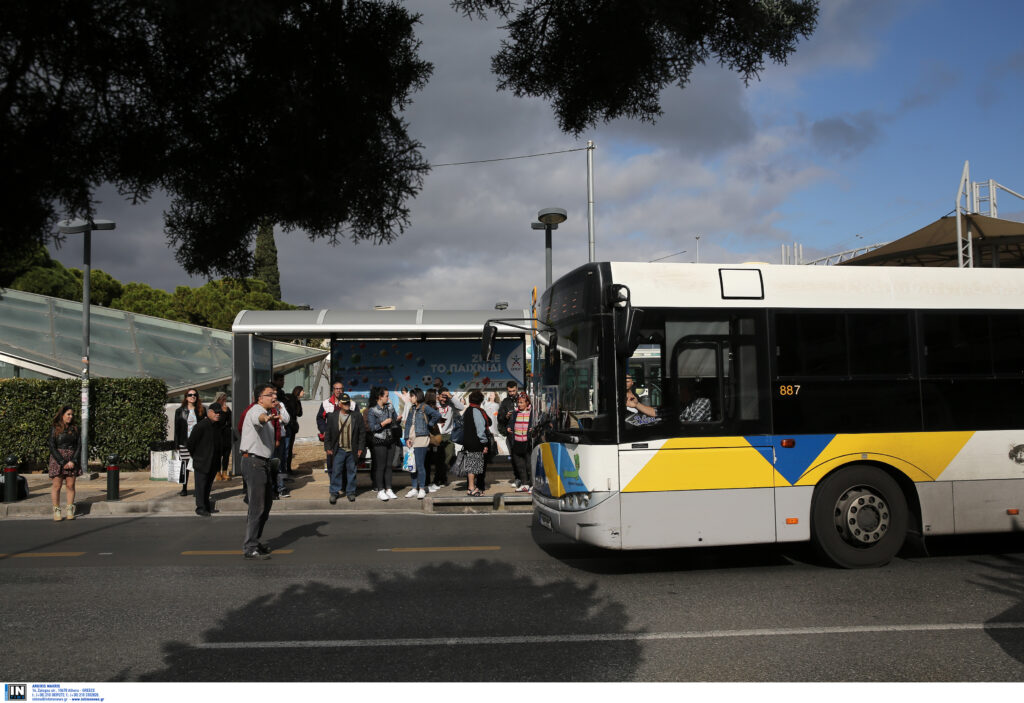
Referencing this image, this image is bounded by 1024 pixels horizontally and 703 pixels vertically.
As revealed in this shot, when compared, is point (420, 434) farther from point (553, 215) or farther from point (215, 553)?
point (553, 215)

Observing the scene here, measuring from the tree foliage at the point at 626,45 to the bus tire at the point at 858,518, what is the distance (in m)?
5.29

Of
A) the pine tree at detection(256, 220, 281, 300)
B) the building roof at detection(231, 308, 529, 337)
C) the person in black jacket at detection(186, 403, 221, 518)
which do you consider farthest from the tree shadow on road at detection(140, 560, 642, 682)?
the building roof at detection(231, 308, 529, 337)

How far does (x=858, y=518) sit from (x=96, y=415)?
16298 mm

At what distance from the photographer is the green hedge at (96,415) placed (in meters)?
16.7

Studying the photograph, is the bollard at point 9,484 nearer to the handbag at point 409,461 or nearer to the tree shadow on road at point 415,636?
the handbag at point 409,461

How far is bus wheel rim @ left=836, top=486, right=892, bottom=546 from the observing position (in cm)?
699

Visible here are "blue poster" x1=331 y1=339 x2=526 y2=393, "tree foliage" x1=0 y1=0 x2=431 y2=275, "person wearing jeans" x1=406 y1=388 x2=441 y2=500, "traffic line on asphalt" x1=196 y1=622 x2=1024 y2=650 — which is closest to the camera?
"tree foliage" x1=0 y1=0 x2=431 y2=275

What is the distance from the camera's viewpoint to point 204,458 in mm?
11188

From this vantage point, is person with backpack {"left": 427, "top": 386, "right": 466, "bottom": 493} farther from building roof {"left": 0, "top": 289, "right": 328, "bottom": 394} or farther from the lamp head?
building roof {"left": 0, "top": 289, "right": 328, "bottom": 394}

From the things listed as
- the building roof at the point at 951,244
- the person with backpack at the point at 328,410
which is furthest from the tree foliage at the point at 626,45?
the building roof at the point at 951,244

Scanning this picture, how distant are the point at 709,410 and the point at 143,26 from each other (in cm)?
591

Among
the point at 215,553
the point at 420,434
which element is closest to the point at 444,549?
the point at 215,553

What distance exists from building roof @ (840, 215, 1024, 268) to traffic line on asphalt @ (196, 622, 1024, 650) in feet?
70.0

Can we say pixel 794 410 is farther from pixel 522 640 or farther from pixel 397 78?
pixel 397 78
